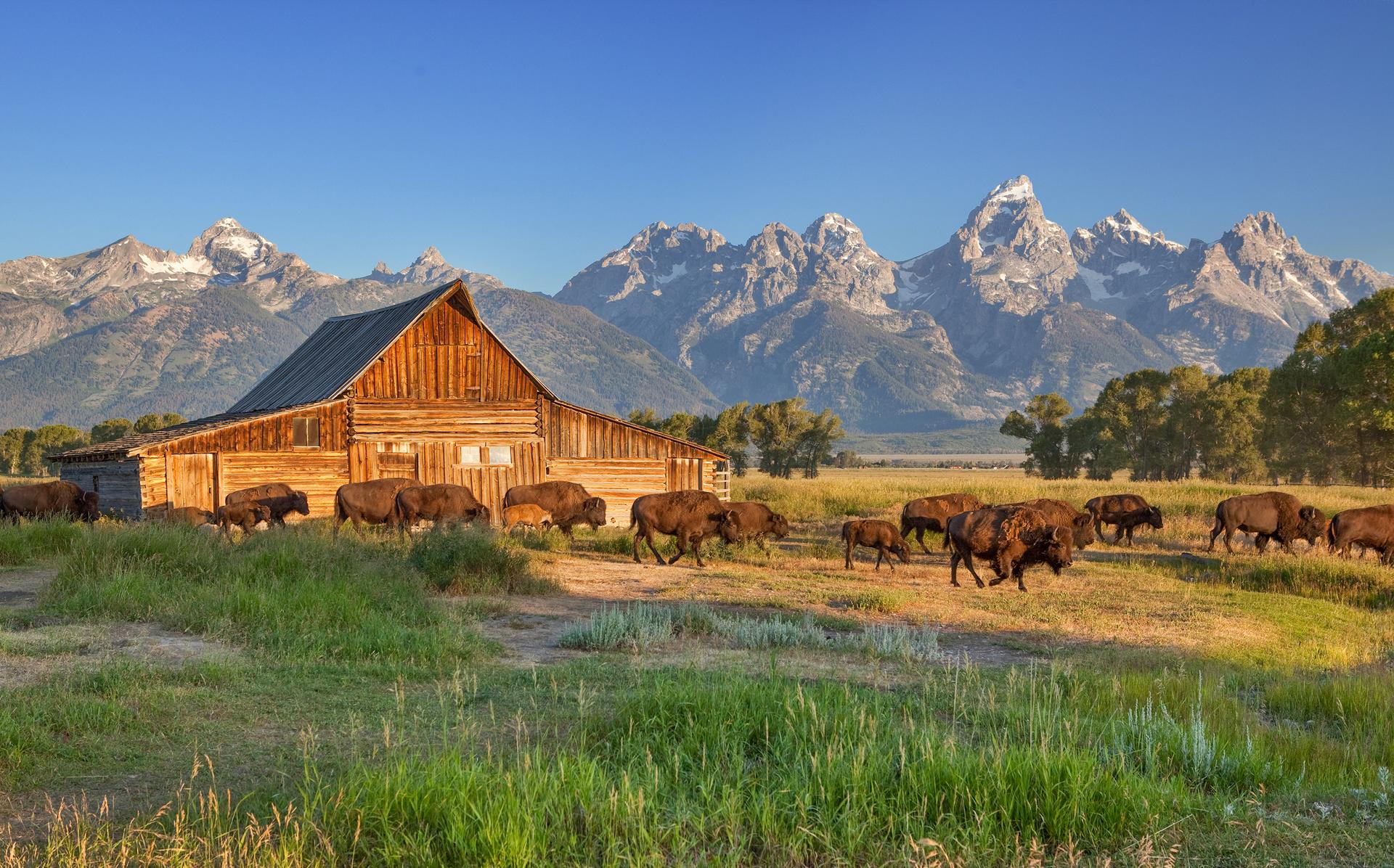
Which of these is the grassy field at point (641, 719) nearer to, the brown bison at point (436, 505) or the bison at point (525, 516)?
the brown bison at point (436, 505)

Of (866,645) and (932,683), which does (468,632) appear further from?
(932,683)

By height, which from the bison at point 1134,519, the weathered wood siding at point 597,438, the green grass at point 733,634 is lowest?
the green grass at point 733,634

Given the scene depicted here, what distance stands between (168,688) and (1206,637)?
12.4m

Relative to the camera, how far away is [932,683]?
28.2 ft

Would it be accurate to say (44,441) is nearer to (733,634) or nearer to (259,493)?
(259,493)

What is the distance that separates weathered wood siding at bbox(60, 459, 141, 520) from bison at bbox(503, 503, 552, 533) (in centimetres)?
942

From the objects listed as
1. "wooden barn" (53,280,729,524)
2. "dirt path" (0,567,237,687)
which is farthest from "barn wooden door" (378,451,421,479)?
"dirt path" (0,567,237,687)

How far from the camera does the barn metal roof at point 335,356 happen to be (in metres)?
29.2

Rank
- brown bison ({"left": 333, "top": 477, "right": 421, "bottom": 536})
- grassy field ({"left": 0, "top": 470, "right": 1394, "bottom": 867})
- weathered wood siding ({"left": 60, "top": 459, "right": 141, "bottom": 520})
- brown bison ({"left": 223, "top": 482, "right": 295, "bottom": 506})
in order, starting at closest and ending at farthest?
grassy field ({"left": 0, "top": 470, "right": 1394, "bottom": 867})
brown bison ({"left": 333, "top": 477, "right": 421, "bottom": 536})
brown bison ({"left": 223, "top": 482, "right": 295, "bottom": 506})
weathered wood siding ({"left": 60, "top": 459, "right": 141, "bottom": 520})

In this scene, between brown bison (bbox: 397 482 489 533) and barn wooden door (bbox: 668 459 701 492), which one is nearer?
brown bison (bbox: 397 482 489 533)

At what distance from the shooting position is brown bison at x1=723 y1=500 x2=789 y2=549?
71.3 ft

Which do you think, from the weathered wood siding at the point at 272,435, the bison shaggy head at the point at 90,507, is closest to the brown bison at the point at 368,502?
the weathered wood siding at the point at 272,435

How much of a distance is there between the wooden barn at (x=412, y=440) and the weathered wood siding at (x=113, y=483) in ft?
0.21

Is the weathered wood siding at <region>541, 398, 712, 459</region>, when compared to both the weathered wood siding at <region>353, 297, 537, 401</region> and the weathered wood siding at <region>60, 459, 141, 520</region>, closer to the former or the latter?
the weathered wood siding at <region>353, 297, 537, 401</region>
